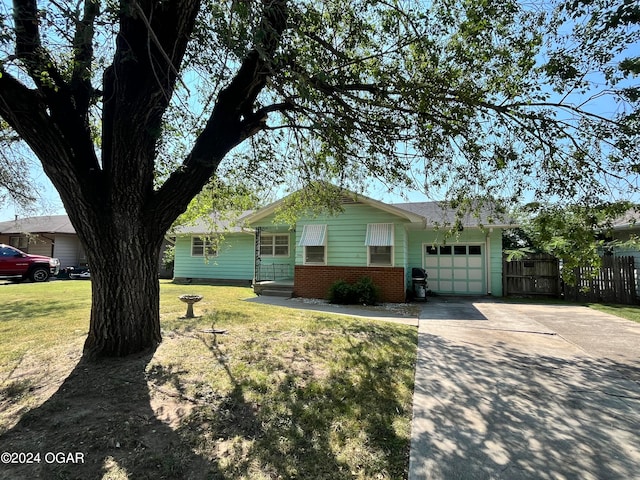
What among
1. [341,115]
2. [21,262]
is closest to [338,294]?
[341,115]

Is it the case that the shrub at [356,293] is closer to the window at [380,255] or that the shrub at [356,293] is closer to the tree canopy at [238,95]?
the window at [380,255]

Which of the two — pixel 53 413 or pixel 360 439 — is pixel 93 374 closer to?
pixel 53 413

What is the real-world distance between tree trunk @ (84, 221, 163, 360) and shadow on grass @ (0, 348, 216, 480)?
0.73 m

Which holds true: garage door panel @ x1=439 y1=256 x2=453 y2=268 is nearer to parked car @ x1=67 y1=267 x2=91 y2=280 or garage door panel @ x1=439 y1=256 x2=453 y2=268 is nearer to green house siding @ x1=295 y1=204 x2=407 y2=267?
green house siding @ x1=295 y1=204 x2=407 y2=267

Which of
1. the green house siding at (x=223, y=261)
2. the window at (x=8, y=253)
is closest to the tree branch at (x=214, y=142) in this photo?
the green house siding at (x=223, y=261)

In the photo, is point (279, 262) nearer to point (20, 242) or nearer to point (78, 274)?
point (78, 274)

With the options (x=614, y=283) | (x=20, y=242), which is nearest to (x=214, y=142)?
(x=614, y=283)

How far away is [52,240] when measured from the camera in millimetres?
22750

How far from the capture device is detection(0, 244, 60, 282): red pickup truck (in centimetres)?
1616

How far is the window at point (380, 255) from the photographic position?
38.5ft

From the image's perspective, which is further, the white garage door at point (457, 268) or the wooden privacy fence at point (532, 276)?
the white garage door at point (457, 268)

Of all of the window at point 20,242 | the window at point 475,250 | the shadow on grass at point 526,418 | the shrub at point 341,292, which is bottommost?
the shadow on grass at point 526,418

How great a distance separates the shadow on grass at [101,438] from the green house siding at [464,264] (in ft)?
38.9

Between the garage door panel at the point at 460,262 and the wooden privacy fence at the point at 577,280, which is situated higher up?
the garage door panel at the point at 460,262
